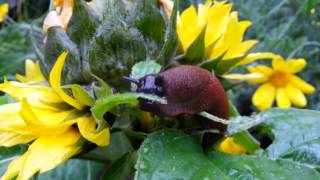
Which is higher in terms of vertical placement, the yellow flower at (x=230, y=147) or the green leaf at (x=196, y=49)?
the green leaf at (x=196, y=49)

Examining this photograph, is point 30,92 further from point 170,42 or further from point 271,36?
point 271,36

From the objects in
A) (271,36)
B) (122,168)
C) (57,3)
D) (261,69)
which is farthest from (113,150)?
(271,36)

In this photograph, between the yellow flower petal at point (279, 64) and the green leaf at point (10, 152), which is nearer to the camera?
the green leaf at point (10, 152)

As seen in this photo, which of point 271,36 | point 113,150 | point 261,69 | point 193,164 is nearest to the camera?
point 193,164

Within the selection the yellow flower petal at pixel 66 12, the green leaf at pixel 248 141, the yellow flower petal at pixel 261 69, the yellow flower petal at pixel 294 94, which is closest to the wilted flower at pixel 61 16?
the yellow flower petal at pixel 66 12

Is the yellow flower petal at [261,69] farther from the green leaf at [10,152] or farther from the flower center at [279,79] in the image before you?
the green leaf at [10,152]

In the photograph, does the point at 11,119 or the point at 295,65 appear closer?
the point at 11,119

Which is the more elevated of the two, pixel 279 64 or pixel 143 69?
pixel 143 69

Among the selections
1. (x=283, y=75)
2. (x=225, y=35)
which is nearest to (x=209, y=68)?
(x=225, y=35)
